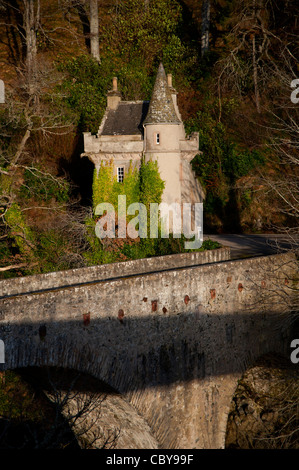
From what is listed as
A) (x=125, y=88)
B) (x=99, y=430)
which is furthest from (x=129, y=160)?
(x=99, y=430)

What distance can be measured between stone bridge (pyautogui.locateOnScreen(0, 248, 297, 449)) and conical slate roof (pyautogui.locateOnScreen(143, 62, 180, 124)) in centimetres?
839

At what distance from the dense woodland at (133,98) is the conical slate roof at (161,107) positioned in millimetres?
3836

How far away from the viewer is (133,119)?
2477 cm

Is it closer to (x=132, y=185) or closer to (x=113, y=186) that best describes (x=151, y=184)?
(x=132, y=185)

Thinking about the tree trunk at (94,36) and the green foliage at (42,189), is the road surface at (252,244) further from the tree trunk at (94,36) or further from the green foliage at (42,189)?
the tree trunk at (94,36)

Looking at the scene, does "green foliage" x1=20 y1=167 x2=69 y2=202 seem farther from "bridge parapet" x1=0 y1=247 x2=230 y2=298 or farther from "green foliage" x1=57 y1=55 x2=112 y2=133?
"bridge parapet" x1=0 y1=247 x2=230 y2=298

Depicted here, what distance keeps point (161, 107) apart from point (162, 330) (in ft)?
44.5

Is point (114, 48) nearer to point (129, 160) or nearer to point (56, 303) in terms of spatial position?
point (129, 160)

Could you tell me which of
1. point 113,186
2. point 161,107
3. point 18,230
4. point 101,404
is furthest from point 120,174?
point 101,404

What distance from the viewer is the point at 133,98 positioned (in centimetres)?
3144

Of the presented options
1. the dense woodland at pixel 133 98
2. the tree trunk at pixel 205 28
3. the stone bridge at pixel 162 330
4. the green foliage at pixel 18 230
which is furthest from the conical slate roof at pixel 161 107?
the tree trunk at pixel 205 28

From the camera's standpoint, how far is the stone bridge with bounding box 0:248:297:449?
10219 millimetres

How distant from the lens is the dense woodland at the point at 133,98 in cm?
2239
